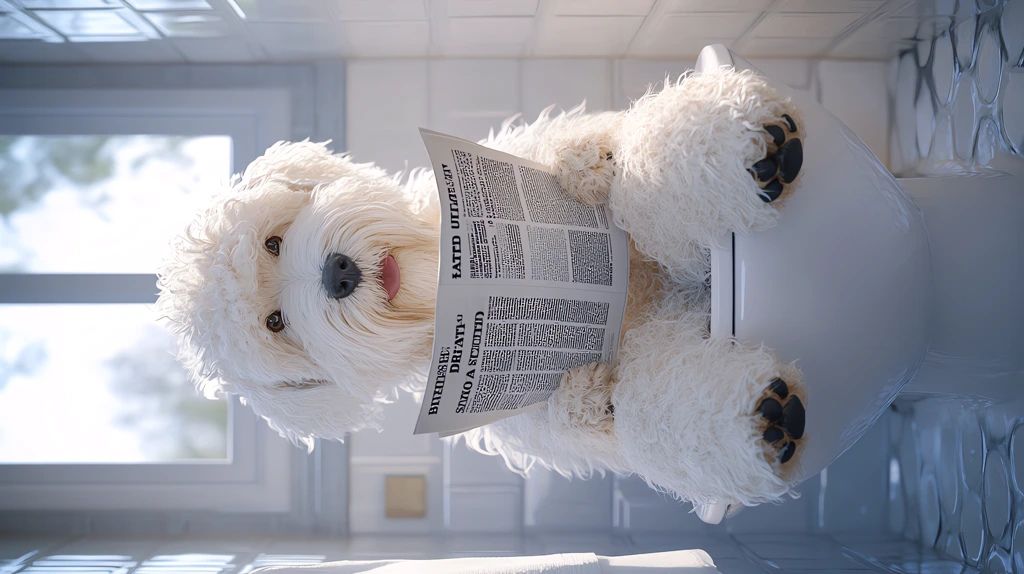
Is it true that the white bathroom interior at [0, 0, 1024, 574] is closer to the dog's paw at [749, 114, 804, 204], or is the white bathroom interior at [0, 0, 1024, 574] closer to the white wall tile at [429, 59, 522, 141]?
the white wall tile at [429, 59, 522, 141]

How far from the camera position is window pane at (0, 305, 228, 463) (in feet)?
3.64

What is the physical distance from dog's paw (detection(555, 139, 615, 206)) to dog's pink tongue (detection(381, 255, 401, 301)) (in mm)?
224

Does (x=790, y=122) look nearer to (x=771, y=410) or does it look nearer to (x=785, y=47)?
(x=771, y=410)

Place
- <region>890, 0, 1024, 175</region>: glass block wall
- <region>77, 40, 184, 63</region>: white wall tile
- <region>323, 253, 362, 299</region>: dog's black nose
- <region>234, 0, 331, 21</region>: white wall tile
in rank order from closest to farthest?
<region>323, 253, 362, 299</region>: dog's black nose
<region>890, 0, 1024, 175</region>: glass block wall
<region>234, 0, 331, 21</region>: white wall tile
<region>77, 40, 184, 63</region>: white wall tile

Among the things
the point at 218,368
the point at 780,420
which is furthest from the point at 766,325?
the point at 218,368

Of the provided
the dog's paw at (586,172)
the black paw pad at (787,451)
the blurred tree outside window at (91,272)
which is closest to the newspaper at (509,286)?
the dog's paw at (586,172)

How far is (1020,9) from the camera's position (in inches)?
31.4

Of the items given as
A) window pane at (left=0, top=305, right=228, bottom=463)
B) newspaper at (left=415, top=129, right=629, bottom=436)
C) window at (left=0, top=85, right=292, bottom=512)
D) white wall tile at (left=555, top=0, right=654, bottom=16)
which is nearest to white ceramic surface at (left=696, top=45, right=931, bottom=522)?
newspaper at (left=415, top=129, right=629, bottom=436)

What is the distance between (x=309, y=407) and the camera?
28.3 inches

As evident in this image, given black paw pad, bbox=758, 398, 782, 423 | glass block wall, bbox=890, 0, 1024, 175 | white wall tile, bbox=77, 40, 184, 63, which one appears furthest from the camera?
white wall tile, bbox=77, 40, 184, 63

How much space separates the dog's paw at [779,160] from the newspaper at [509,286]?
187mm

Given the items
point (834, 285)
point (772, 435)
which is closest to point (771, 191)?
point (834, 285)

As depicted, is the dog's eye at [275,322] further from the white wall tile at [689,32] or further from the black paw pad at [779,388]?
the white wall tile at [689,32]

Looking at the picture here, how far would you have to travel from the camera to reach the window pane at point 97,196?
1111mm
